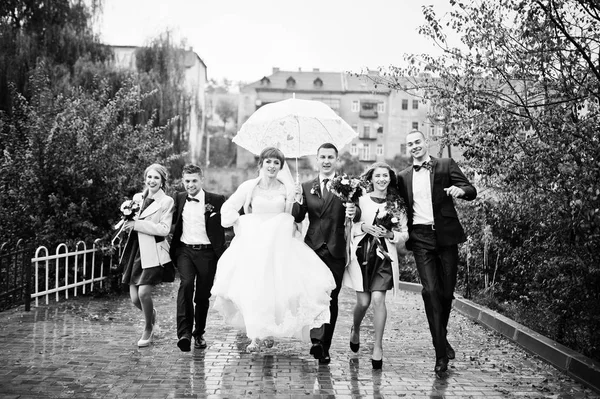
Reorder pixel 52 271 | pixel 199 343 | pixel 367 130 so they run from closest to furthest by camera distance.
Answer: pixel 199 343
pixel 52 271
pixel 367 130

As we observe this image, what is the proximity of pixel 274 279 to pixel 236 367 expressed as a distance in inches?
38.5

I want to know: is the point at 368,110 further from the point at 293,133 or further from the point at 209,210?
the point at 209,210

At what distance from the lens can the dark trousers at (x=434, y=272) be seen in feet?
22.2

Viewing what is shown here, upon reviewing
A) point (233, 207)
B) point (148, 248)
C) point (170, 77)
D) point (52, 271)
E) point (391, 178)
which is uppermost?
point (170, 77)

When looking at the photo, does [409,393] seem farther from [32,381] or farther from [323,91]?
[323,91]

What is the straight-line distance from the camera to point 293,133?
912 centimetres

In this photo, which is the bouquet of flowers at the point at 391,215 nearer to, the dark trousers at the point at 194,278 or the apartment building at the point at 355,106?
the dark trousers at the point at 194,278

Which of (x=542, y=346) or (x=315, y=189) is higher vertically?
(x=315, y=189)

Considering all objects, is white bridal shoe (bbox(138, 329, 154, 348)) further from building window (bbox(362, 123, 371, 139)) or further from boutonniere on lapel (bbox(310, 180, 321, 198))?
building window (bbox(362, 123, 371, 139))

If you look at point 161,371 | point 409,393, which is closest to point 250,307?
point 161,371

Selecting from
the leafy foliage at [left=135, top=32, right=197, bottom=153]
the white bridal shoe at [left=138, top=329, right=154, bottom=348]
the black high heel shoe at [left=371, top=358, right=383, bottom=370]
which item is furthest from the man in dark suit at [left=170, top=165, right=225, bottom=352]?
the leafy foliage at [left=135, top=32, right=197, bottom=153]

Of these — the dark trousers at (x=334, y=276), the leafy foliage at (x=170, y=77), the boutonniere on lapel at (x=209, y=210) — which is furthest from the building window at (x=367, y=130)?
the dark trousers at (x=334, y=276)

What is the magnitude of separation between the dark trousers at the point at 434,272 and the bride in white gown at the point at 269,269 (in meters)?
1.01

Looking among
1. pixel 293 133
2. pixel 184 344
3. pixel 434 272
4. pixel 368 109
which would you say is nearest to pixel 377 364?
pixel 434 272
